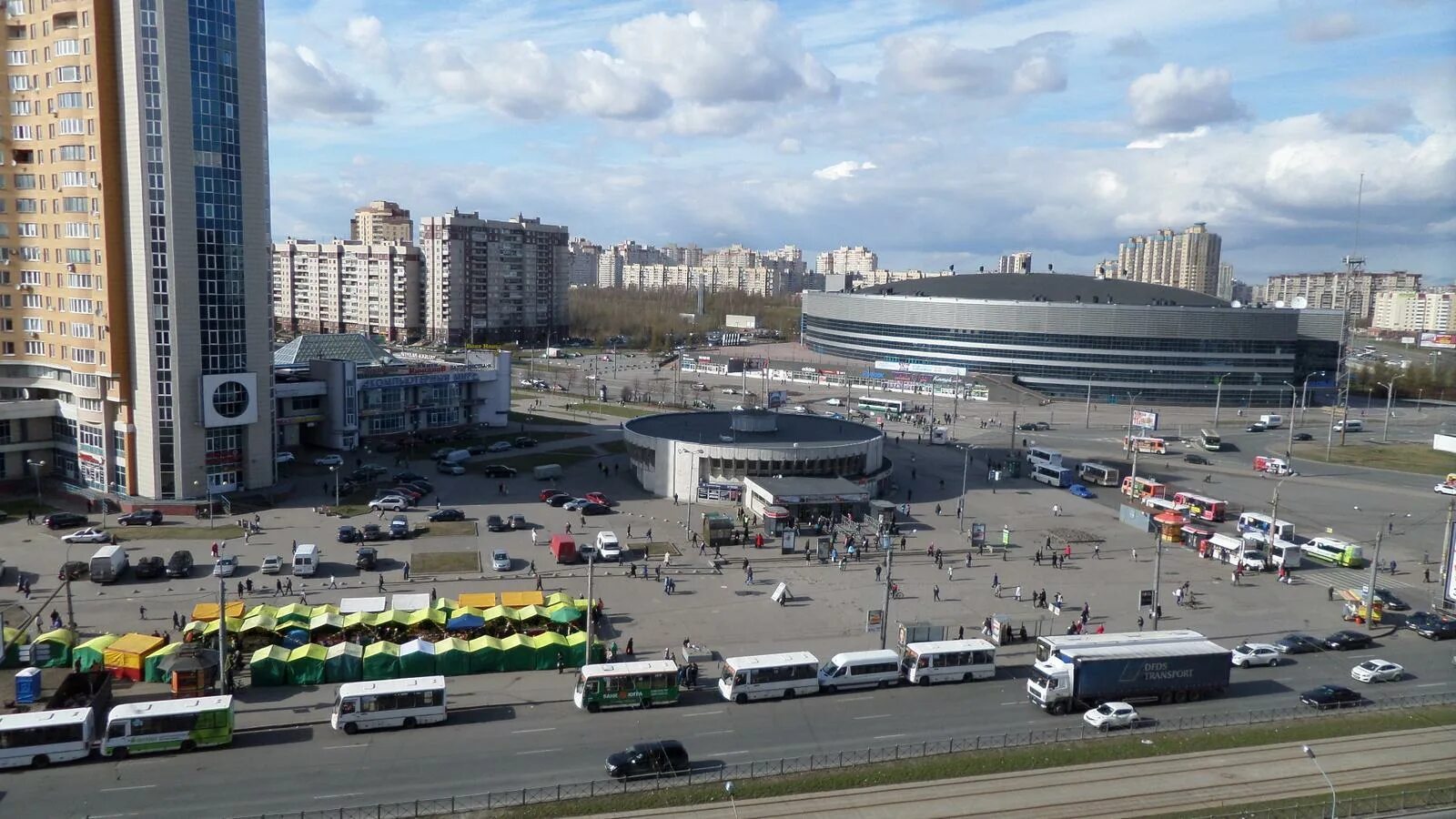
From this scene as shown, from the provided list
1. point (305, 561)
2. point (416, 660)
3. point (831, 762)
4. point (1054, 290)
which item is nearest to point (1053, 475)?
point (831, 762)

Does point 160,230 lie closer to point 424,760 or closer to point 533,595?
point 533,595

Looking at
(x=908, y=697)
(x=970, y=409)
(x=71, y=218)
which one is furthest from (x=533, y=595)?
(x=970, y=409)

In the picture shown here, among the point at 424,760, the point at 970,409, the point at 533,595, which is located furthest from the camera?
the point at 970,409

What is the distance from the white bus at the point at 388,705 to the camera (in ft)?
85.6

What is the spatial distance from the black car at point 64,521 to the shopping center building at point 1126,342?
97.1 m

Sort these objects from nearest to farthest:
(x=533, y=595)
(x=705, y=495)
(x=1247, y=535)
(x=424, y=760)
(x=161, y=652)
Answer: (x=424, y=760) → (x=161, y=652) → (x=533, y=595) → (x=1247, y=535) → (x=705, y=495)

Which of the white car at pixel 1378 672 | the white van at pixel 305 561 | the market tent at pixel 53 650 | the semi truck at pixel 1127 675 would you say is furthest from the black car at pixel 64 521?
the white car at pixel 1378 672

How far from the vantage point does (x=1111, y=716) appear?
27266 mm

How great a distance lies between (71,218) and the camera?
51094 millimetres

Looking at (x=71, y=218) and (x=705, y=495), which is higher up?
(x=71, y=218)

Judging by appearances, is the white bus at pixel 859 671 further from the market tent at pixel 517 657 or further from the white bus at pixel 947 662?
the market tent at pixel 517 657

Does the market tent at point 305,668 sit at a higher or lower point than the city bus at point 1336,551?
lower

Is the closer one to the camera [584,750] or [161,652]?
[584,750]

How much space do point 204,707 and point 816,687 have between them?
16826mm
